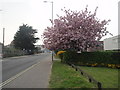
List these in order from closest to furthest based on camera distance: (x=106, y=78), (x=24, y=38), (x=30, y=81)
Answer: (x=30, y=81) → (x=106, y=78) → (x=24, y=38)

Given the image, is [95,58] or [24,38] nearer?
[95,58]

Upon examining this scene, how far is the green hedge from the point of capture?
18.0 m

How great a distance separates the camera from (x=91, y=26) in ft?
64.4

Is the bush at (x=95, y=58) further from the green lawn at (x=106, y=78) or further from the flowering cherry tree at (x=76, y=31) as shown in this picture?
the green lawn at (x=106, y=78)

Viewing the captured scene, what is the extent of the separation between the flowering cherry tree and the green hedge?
1177mm

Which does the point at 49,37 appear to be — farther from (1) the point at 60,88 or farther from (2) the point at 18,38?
(2) the point at 18,38

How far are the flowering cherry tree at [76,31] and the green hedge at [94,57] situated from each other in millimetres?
1177

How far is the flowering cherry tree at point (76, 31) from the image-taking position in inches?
745

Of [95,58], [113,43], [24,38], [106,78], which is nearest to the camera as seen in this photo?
[106,78]

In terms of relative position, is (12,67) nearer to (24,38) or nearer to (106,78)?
(106,78)

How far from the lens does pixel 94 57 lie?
1853cm

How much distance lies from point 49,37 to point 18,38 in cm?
5241

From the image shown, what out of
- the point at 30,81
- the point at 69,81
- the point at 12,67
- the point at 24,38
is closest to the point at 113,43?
the point at 12,67

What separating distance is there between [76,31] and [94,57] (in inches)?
138
